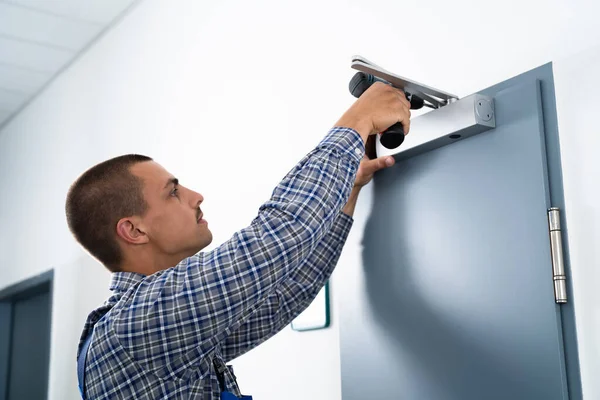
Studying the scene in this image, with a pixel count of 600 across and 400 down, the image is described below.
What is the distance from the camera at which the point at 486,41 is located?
1253 mm

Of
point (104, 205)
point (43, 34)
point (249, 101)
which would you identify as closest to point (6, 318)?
point (43, 34)

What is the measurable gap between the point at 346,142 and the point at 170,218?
399 millimetres

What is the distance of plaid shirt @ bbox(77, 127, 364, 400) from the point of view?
1057 millimetres

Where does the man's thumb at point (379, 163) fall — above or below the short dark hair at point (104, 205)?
above

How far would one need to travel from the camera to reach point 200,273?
1.07 m

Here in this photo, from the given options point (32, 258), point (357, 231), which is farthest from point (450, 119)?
point (32, 258)

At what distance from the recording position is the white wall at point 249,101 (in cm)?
118

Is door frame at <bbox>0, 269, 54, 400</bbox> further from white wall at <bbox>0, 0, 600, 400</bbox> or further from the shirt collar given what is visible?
the shirt collar

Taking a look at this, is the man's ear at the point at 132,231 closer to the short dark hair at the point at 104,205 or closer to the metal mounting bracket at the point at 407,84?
the short dark hair at the point at 104,205

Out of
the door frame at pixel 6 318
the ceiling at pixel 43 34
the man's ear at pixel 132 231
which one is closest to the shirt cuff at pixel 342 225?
the man's ear at pixel 132 231

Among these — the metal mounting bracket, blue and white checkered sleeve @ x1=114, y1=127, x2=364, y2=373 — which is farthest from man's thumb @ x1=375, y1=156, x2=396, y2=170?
blue and white checkered sleeve @ x1=114, y1=127, x2=364, y2=373

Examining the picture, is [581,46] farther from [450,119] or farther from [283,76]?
[283,76]

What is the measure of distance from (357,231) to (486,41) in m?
0.43

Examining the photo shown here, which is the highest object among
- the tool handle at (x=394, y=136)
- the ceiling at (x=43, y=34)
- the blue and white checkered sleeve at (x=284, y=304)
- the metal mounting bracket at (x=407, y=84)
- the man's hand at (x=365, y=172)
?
the ceiling at (x=43, y=34)
